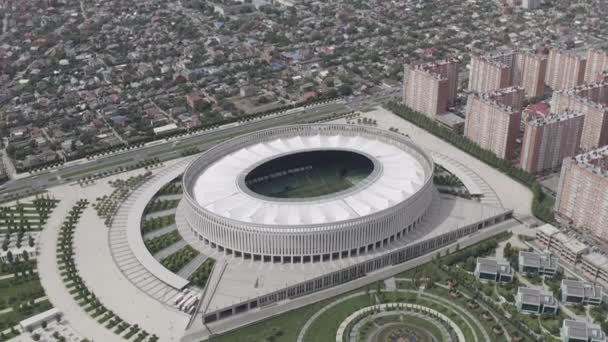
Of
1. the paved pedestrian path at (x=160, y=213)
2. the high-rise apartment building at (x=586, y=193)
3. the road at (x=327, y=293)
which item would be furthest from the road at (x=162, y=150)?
the high-rise apartment building at (x=586, y=193)

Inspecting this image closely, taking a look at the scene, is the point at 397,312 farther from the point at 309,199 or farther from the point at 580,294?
the point at 580,294

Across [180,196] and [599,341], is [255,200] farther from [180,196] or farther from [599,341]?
[599,341]

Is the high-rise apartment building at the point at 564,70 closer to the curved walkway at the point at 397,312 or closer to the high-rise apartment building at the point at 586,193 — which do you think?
the high-rise apartment building at the point at 586,193

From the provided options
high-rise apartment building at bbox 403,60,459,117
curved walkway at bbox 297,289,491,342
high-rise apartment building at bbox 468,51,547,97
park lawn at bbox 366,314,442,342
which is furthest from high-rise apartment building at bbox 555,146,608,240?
high-rise apartment building at bbox 468,51,547,97

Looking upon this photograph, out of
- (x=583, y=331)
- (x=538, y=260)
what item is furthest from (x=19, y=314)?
(x=583, y=331)

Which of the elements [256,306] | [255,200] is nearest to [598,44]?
[255,200]

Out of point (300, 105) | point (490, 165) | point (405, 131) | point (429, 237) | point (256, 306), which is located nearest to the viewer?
point (256, 306)
